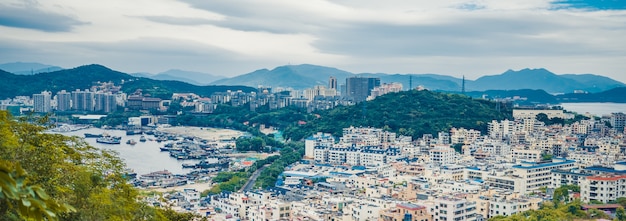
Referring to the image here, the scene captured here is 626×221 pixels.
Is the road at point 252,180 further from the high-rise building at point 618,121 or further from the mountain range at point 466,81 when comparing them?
the mountain range at point 466,81

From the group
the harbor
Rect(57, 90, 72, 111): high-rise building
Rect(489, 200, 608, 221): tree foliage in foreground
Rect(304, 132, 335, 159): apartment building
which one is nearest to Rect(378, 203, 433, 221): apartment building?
Rect(489, 200, 608, 221): tree foliage in foreground

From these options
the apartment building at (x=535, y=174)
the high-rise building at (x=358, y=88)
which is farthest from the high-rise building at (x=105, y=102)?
the apartment building at (x=535, y=174)

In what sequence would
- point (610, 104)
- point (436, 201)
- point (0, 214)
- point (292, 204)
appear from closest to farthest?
point (0, 214) → point (436, 201) → point (292, 204) → point (610, 104)

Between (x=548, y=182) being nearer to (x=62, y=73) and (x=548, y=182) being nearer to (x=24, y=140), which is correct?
(x=24, y=140)

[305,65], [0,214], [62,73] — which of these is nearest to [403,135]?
[0,214]

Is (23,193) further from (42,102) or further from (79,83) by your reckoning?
Result: (79,83)

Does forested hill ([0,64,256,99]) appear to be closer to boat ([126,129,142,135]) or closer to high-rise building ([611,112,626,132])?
boat ([126,129,142,135])
